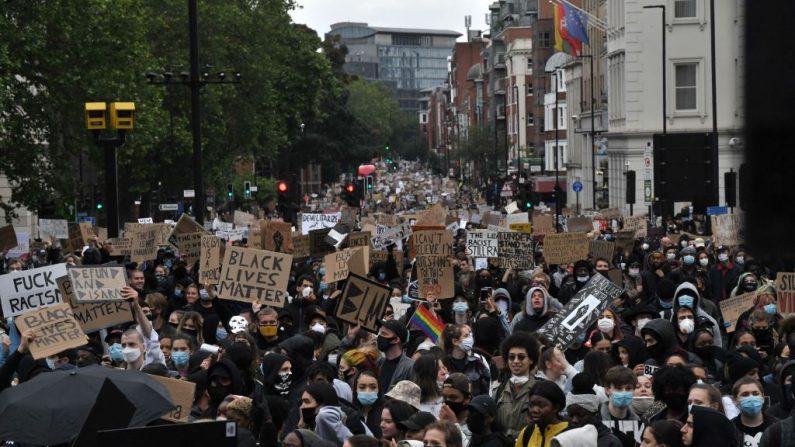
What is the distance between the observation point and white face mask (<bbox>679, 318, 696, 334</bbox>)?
35.4 feet

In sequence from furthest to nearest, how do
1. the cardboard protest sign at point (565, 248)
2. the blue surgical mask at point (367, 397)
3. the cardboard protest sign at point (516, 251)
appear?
the cardboard protest sign at point (565, 248)
the cardboard protest sign at point (516, 251)
the blue surgical mask at point (367, 397)

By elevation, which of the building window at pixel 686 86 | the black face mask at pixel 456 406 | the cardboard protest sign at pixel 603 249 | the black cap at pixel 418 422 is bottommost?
the cardboard protest sign at pixel 603 249

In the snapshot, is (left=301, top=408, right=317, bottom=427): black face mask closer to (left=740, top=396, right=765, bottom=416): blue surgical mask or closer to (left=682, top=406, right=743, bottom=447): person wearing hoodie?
(left=682, top=406, right=743, bottom=447): person wearing hoodie

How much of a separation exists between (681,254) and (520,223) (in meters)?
5.93

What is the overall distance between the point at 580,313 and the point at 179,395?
157 inches

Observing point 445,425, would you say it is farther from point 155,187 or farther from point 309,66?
point 309,66

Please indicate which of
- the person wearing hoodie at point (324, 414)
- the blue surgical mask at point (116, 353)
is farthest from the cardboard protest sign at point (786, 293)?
the person wearing hoodie at point (324, 414)

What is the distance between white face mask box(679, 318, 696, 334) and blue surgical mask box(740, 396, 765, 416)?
341 cm

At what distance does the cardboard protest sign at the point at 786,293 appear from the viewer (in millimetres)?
13211

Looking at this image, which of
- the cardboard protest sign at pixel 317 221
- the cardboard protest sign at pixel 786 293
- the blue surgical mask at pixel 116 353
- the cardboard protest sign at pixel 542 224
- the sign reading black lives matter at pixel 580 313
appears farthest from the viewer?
the cardboard protest sign at pixel 542 224

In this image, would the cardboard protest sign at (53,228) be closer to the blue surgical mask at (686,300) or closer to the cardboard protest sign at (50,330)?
the blue surgical mask at (686,300)

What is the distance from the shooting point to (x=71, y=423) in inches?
275

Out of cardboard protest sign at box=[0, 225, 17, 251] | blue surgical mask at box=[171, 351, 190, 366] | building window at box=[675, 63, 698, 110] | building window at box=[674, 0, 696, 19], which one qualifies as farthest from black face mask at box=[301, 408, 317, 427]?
building window at box=[675, 63, 698, 110]

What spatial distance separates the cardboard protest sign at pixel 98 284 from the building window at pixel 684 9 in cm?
3592
